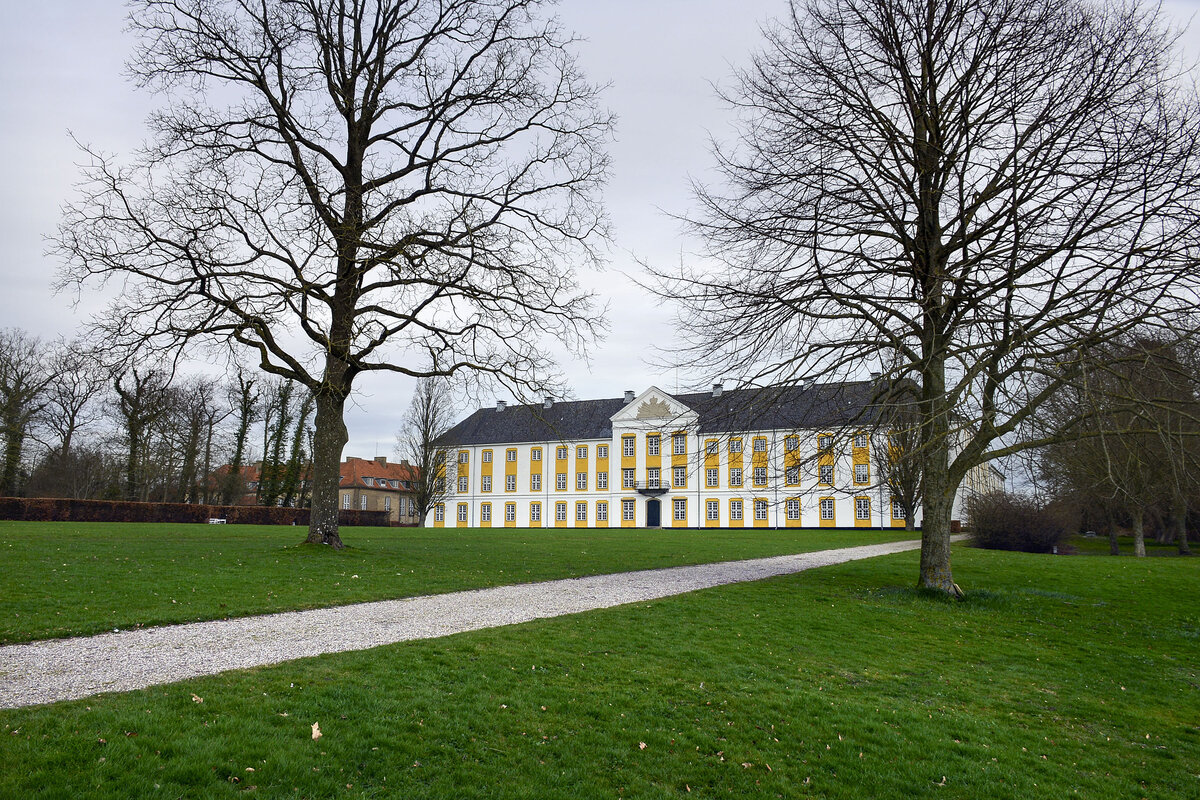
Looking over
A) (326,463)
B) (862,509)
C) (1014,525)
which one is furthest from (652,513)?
(326,463)

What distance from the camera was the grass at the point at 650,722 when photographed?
15.2 feet

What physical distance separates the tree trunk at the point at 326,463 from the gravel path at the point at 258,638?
624cm

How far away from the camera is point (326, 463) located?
57.2 feet

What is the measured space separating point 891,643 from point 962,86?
8.74m

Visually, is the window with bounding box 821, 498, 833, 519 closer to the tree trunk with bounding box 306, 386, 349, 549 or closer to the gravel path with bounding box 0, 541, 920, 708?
the gravel path with bounding box 0, 541, 920, 708

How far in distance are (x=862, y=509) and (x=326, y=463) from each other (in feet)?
135

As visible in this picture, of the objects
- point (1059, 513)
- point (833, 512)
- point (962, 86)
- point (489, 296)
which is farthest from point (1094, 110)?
point (833, 512)

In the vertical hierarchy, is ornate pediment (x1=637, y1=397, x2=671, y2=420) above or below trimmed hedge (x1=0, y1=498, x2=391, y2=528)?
above

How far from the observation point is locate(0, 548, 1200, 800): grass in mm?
4641

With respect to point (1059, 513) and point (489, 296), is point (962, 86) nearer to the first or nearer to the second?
point (489, 296)

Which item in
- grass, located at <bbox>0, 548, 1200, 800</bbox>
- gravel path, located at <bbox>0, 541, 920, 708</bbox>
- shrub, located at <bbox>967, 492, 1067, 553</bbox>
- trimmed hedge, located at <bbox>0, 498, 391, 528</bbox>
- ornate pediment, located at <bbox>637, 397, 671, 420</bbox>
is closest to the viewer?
grass, located at <bbox>0, 548, 1200, 800</bbox>

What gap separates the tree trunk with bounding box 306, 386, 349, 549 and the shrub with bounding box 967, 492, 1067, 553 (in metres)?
30.8

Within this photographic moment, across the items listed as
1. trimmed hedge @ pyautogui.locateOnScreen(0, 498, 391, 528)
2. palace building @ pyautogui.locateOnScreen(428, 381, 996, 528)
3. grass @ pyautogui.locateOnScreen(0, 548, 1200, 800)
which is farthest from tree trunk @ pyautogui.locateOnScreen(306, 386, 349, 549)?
palace building @ pyautogui.locateOnScreen(428, 381, 996, 528)

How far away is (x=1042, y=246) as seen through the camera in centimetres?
1101
